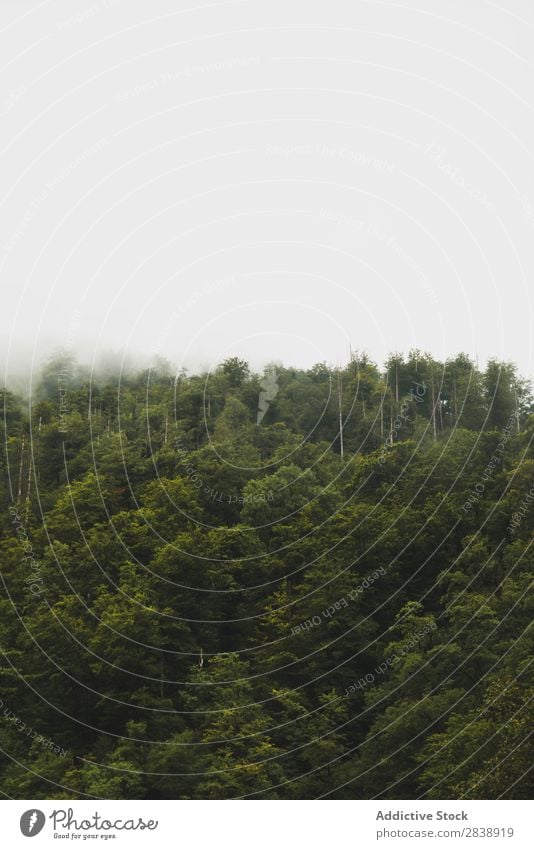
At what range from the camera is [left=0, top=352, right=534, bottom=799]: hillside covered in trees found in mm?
53312

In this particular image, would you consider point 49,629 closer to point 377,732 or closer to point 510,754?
point 377,732

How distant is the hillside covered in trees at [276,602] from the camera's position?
53312 mm

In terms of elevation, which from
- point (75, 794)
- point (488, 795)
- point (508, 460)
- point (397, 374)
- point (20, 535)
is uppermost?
point (397, 374)

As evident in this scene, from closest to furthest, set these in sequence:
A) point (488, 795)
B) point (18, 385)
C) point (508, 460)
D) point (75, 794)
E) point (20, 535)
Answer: point (488, 795)
point (75, 794)
point (508, 460)
point (20, 535)
point (18, 385)

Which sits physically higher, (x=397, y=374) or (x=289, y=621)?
(x=397, y=374)

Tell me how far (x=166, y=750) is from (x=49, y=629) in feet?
43.9

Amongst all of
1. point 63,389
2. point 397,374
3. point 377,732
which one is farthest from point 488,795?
point 63,389

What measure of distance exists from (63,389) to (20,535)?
23501 millimetres

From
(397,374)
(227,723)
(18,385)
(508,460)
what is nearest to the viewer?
(227,723)

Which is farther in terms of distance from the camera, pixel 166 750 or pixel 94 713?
pixel 94 713

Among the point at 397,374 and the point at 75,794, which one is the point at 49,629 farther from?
the point at 397,374

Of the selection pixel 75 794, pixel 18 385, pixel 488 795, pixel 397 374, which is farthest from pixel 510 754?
pixel 18 385

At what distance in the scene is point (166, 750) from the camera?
5531 cm

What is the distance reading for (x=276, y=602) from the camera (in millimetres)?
69250
